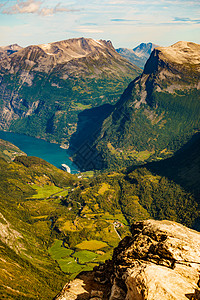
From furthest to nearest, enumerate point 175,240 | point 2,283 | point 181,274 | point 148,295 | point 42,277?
point 42,277 → point 2,283 → point 175,240 → point 181,274 → point 148,295

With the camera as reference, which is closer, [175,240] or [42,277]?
[175,240]

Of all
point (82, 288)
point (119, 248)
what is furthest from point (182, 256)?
point (82, 288)

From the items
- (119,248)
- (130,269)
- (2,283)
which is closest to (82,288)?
(119,248)

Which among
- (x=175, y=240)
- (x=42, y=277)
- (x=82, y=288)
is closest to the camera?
(x=175, y=240)

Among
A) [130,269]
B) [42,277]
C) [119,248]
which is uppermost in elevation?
[130,269]

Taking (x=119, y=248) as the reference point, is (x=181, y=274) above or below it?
→ above

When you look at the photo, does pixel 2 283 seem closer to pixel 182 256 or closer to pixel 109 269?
pixel 109 269

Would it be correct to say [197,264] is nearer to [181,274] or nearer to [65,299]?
[181,274]
